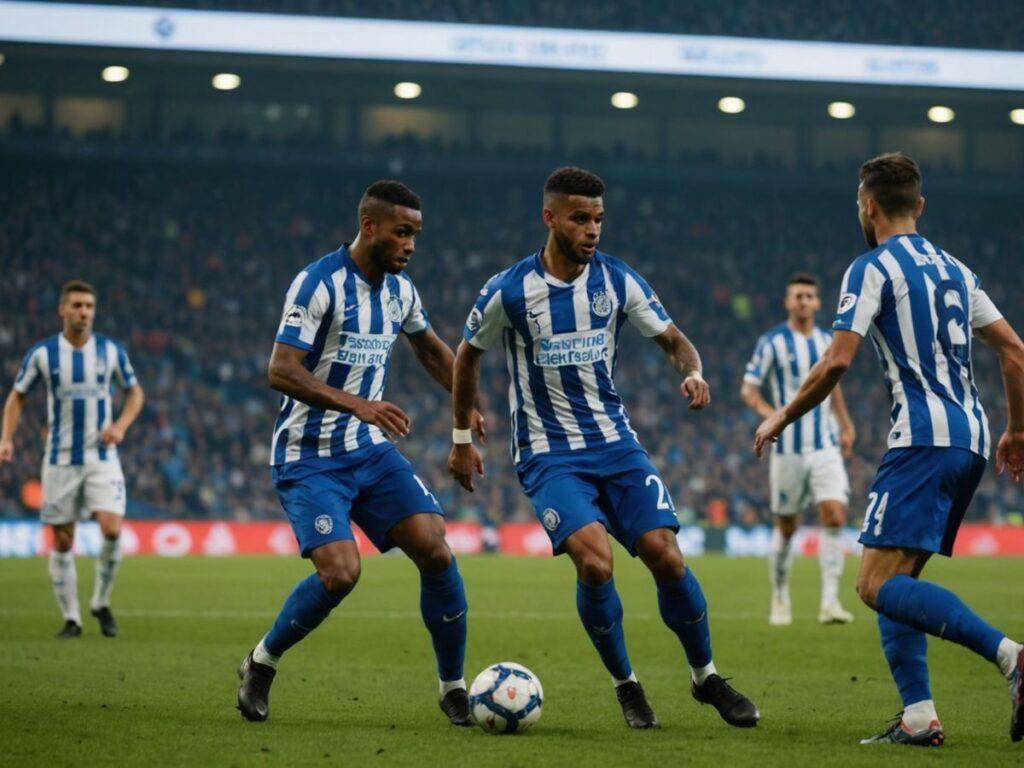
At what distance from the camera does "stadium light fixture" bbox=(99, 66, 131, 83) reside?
1211 inches

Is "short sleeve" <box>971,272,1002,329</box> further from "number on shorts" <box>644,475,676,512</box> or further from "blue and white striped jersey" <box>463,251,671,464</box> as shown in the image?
"number on shorts" <box>644,475,676,512</box>

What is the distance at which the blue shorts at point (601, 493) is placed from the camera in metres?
6.46

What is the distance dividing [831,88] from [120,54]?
14.3 metres

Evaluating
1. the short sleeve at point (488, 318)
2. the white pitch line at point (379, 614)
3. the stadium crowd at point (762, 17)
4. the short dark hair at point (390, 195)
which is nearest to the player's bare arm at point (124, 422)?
the white pitch line at point (379, 614)

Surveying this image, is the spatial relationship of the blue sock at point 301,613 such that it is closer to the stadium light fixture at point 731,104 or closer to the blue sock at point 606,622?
the blue sock at point 606,622

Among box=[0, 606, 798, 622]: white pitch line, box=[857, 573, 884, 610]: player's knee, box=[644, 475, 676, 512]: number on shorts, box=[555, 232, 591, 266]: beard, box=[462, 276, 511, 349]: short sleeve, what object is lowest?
box=[0, 606, 798, 622]: white pitch line

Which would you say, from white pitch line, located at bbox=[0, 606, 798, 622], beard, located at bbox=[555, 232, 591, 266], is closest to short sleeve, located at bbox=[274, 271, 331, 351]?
beard, located at bbox=[555, 232, 591, 266]

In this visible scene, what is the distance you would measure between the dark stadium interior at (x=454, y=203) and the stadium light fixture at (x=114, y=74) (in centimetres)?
45

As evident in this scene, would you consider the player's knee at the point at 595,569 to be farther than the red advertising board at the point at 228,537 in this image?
No

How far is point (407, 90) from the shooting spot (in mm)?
32594

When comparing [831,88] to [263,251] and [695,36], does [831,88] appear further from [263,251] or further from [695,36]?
[263,251]

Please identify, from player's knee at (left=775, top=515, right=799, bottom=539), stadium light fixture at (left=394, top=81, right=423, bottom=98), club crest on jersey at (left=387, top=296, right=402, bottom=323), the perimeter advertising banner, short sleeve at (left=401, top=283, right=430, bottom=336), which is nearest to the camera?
club crest on jersey at (left=387, top=296, right=402, bottom=323)

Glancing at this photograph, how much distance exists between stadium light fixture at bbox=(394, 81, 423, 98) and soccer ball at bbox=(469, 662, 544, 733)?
87.3ft

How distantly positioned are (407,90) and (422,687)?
25.8m
